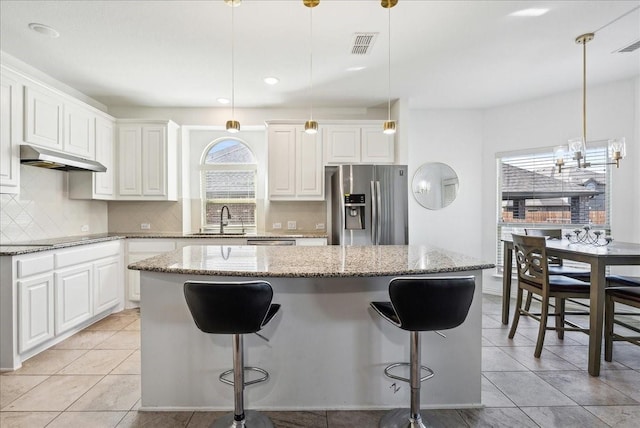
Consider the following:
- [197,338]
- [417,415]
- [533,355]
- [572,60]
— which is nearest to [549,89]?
[572,60]

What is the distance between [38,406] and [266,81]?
3.38 metres

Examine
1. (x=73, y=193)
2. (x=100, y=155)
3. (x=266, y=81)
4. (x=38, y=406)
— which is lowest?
(x=38, y=406)

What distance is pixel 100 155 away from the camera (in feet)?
12.7

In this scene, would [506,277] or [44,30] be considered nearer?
[44,30]

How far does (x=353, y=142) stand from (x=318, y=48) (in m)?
1.51

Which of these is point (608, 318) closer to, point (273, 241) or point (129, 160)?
point (273, 241)

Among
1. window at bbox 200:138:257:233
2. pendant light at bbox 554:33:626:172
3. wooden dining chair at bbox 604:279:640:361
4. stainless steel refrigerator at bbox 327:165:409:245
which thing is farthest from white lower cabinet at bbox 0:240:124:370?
pendant light at bbox 554:33:626:172

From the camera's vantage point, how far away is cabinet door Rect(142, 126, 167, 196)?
4188 millimetres

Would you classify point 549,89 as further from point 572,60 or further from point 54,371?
point 54,371

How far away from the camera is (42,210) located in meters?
3.45

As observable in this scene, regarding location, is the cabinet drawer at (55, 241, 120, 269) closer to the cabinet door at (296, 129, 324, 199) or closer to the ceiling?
the ceiling

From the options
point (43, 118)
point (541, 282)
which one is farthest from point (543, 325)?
point (43, 118)

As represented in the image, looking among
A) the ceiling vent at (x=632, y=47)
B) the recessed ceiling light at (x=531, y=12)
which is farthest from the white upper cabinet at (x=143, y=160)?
the ceiling vent at (x=632, y=47)

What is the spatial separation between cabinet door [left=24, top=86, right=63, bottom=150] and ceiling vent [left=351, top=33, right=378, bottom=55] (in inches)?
114
